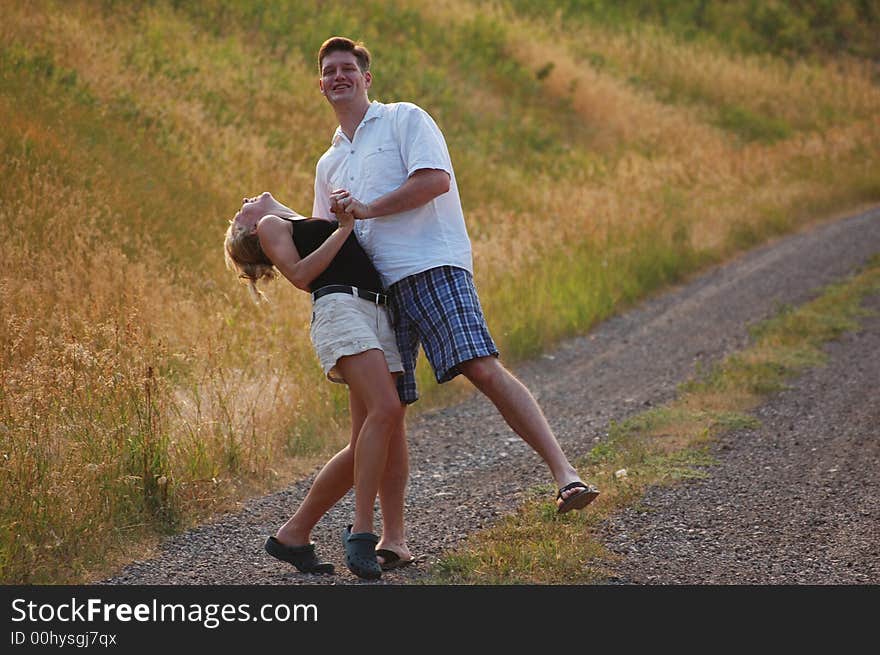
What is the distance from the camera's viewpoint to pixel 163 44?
15.4 m

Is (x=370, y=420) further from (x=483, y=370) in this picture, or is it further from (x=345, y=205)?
(x=345, y=205)

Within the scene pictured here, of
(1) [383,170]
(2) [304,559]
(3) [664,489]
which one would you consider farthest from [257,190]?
(2) [304,559]

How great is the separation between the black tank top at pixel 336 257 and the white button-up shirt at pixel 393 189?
0.29 ft

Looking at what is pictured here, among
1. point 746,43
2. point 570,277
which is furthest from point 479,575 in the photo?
point 746,43

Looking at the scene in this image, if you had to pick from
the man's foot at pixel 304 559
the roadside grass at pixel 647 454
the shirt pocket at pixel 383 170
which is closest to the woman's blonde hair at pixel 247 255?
the shirt pocket at pixel 383 170

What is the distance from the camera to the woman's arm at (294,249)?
4.41 meters

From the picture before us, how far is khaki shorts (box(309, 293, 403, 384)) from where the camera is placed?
4.43 metres

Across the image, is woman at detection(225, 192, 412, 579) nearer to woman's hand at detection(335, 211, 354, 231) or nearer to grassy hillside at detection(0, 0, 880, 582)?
woman's hand at detection(335, 211, 354, 231)

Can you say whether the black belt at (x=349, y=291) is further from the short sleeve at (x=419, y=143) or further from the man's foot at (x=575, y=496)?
the man's foot at (x=575, y=496)

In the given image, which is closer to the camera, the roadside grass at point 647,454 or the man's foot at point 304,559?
the roadside grass at point 647,454


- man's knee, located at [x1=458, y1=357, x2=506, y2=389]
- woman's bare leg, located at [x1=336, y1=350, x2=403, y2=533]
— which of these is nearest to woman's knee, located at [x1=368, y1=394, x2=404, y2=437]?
woman's bare leg, located at [x1=336, y1=350, x2=403, y2=533]

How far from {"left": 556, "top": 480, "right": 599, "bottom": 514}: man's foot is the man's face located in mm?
1778

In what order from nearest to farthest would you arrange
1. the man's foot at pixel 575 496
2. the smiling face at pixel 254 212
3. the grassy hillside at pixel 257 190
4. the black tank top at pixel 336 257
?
the man's foot at pixel 575 496 → the black tank top at pixel 336 257 → the smiling face at pixel 254 212 → the grassy hillside at pixel 257 190

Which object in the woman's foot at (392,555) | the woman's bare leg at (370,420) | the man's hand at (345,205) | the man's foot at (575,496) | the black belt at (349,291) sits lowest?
the woman's foot at (392,555)
